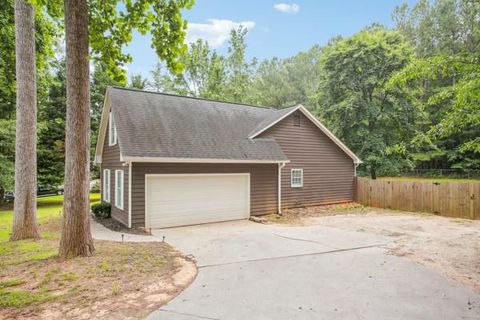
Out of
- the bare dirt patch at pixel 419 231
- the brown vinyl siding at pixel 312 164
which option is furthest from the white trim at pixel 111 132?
the bare dirt patch at pixel 419 231

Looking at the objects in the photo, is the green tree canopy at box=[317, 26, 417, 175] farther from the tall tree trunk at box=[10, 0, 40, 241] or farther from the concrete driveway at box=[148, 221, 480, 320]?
the tall tree trunk at box=[10, 0, 40, 241]

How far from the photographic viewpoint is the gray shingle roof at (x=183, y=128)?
10.7 meters

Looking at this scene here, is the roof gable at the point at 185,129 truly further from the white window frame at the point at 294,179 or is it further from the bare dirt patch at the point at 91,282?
the bare dirt patch at the point at 91,282

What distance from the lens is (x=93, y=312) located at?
3.96 m

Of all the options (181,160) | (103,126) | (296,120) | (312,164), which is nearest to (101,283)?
(181,160)

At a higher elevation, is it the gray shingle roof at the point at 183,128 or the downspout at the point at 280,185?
the gray shingle roof at the point at 183,128

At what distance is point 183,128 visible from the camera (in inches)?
485

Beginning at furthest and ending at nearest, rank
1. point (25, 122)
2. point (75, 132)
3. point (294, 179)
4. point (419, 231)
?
point (294, 179), point (419, 231), point (25, 122), point (75, 132)

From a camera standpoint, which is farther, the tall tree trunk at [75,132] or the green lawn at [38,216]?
the green lawn at [38,216]

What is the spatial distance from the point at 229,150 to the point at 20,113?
22.6ft

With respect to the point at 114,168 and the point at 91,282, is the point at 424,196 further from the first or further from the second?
the point at 91,282

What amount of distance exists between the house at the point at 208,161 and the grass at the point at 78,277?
10.9 feet

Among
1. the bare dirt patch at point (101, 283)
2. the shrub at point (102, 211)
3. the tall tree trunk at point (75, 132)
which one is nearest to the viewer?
the bare dirt patch at point (101, 283)

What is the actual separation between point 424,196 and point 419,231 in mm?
4797
